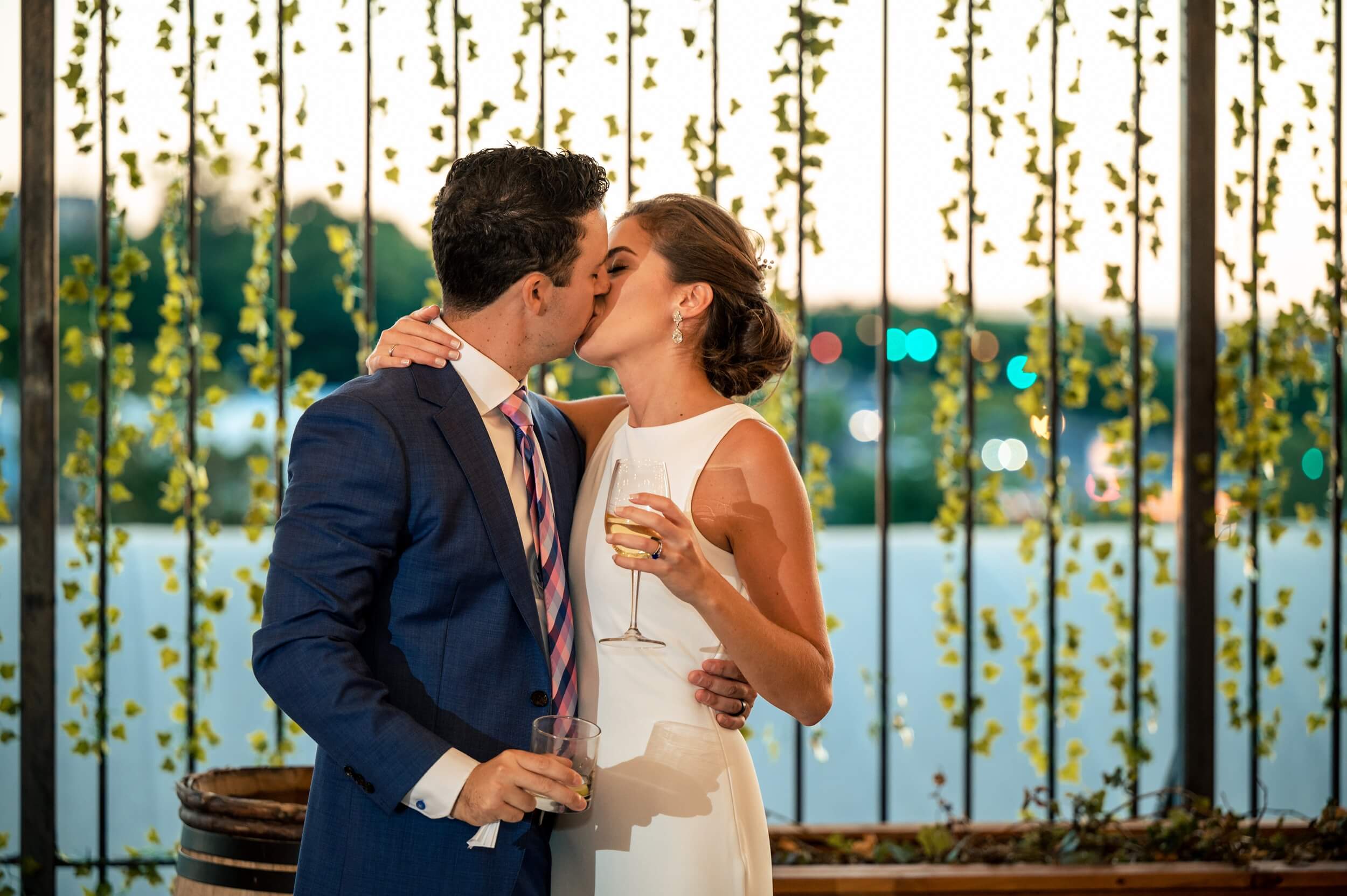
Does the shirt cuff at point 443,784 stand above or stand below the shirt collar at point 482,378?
below

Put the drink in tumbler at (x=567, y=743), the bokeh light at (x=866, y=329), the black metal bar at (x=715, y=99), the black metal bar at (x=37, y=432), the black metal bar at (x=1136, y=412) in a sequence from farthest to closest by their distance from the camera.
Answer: the bokeh light at (x=866, y=329), the black metal bar at (x=1136, y=412), the black metal bar at (x=715, y=99), the black metal bar at (x=37, y=432), the drink in tumbler at (x=567, y=743)

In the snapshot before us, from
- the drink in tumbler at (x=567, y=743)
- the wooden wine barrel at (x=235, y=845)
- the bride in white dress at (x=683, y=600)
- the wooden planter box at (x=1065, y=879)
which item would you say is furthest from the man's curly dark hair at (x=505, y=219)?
the wooden planter box at (x=1065, y=879)

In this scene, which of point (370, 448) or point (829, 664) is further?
point (829, 664)

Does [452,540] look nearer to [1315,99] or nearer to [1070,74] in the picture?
[1070,74]

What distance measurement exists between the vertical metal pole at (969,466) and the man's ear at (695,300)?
116cm

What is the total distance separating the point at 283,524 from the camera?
1.39 m

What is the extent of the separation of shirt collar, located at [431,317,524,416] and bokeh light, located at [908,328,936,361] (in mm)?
1626

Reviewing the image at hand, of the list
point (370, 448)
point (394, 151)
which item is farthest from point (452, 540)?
point (394, 151)

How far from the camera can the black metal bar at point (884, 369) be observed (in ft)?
9.27

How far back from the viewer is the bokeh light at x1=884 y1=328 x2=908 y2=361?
2.86 meters

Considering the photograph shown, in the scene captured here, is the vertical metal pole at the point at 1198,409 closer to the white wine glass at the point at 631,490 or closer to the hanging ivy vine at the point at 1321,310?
the hanging ivy vine at the point at 1321,310

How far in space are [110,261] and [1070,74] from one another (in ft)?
8.29

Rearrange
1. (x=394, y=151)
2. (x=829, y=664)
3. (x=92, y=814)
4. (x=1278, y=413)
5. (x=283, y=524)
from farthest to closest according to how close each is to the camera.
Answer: (x=92, y=814) → (x=1278, y=413) → (x=394, y=151) → (x=829, y=664) → (x=283, y=524)

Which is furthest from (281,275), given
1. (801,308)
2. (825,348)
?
(825,348)
